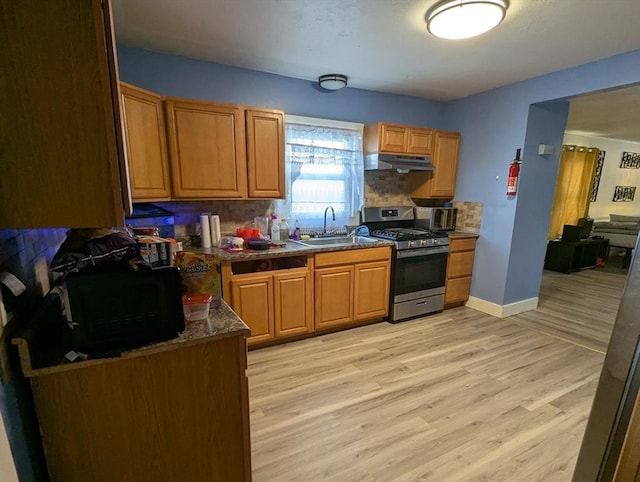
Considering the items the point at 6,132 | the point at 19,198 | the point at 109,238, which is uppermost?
the point at 6,132

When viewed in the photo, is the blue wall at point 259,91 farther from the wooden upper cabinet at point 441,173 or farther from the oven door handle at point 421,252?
the oven door handle at point 421,252

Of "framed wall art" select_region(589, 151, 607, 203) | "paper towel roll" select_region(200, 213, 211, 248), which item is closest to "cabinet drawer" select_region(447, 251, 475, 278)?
"paper towel roll" select_region(200, 213, 211, 248)

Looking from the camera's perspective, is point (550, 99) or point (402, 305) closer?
point (550, 99)

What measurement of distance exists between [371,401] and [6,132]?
2275mm

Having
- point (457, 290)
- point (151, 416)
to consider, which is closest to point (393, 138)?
point (457, 290)

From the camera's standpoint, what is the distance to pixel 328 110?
11.3 feet

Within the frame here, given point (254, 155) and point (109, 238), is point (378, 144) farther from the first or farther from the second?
point (109, 238)

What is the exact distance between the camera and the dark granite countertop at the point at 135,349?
938mm

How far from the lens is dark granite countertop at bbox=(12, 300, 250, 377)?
0.94 m

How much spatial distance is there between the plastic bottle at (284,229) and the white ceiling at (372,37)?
1481 millimetres

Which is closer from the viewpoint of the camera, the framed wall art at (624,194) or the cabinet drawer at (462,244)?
the cabinet drawer at (462,244)

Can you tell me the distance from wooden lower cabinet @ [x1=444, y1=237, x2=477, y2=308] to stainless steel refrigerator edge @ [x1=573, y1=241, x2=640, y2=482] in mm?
3003

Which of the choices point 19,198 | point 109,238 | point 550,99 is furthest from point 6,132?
point 550,99

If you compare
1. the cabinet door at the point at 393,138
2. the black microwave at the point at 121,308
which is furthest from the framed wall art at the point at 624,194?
the black microwave at the point at 121,308
